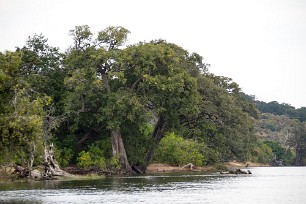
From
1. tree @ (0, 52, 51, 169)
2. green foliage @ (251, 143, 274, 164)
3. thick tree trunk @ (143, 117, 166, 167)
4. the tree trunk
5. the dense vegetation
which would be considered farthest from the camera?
green foliage @ (251, 143, 274, 164)

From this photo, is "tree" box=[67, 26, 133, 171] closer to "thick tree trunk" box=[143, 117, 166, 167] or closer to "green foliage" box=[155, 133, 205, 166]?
"thick tree trunk" box=[143, 117, 166, 167]

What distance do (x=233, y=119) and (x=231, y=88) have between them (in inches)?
915

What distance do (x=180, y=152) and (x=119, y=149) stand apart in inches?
727

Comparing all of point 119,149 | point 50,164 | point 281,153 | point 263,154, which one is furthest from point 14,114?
point 281,153

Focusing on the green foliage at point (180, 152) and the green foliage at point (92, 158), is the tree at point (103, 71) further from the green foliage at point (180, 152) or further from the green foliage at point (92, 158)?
the green foliage at point (180, 152)

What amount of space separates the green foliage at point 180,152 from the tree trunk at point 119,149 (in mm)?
17272

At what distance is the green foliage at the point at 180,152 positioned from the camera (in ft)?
290

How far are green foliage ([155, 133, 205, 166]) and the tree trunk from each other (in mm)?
17272

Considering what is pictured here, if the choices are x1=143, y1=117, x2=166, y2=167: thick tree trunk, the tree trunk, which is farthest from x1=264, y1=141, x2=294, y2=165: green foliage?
the tree trunk

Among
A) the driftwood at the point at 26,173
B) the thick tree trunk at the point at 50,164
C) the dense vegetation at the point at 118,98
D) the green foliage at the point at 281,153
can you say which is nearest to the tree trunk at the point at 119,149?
the dense vegetation at the point at 118,98

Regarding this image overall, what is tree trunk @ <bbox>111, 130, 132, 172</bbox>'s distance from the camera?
71.6 metres

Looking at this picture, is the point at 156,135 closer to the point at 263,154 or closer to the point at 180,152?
the point at 180,152

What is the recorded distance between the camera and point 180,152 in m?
88.5

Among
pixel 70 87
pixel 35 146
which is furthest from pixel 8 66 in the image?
pixel 70 87
